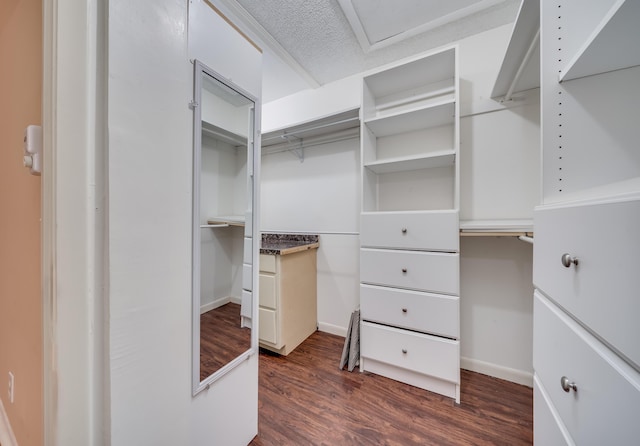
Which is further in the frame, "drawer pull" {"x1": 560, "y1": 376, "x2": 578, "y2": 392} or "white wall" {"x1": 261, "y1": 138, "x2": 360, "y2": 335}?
"white wall" {"x1": 261, "y1": 138, "x2": 360, "y2": 335}

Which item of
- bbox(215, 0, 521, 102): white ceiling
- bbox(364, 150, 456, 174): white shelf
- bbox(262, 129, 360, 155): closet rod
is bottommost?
bbox(364, 150, 456, 174): white shelf

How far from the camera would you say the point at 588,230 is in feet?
1.67

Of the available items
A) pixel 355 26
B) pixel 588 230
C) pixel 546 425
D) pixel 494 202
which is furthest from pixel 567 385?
pixel 355 26

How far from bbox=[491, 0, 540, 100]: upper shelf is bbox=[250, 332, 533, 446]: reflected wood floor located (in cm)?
190

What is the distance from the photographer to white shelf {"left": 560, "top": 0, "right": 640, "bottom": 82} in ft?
1.68

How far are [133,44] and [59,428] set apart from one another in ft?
2.45

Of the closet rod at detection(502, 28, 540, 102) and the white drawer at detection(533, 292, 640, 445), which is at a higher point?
the closet rod at detection(502, 28, 540, 102)

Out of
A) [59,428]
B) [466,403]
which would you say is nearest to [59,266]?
[59,428]

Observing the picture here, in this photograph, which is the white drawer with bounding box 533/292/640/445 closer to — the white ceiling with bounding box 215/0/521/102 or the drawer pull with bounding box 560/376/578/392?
the drawer pull with bounding box 560/376/578/392

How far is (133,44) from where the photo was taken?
48cm

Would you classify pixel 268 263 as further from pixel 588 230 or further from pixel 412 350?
pixel 588 230
